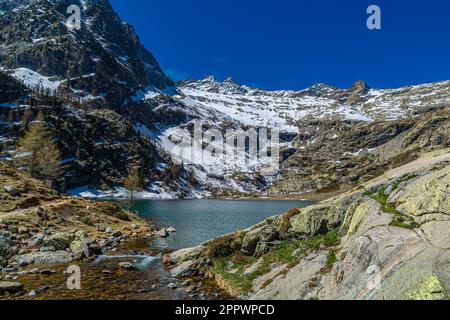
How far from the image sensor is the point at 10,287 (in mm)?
25266

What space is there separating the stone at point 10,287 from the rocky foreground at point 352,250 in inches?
501

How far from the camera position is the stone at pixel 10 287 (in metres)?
25.0

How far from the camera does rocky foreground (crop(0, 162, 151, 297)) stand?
33.5 meters

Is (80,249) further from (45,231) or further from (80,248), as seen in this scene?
(45,231)

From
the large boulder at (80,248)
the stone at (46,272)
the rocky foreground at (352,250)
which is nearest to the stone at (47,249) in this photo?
the large boulder at (80,248)

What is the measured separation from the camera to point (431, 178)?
22.7m

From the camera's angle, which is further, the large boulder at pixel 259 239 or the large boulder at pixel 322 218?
the large boulder at pixel 259 239

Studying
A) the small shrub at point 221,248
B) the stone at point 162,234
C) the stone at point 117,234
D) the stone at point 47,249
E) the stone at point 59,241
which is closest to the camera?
the small shrub at point 221,248

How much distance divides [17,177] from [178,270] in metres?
47.6

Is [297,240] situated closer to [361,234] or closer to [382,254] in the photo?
[361,234]

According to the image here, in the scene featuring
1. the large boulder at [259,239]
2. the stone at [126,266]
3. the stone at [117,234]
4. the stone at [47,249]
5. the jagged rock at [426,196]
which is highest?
the jagged rock at [426,196]

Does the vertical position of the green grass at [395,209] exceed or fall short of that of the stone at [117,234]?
it exceeds it

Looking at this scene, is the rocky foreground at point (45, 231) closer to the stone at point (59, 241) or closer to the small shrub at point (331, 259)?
the stone at point (59, 241)

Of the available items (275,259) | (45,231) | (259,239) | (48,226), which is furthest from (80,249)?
(275,259)
